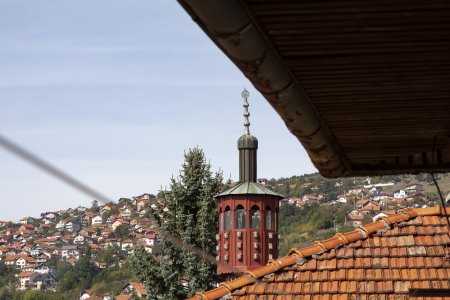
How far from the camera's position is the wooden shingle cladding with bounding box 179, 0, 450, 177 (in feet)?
11.7

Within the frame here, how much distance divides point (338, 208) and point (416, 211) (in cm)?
16818

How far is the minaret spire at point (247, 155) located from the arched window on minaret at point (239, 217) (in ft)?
3.89

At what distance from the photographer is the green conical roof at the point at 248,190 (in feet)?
127

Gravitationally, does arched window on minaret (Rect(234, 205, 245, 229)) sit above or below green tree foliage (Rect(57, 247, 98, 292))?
below

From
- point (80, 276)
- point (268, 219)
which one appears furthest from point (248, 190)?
point (80, 276)

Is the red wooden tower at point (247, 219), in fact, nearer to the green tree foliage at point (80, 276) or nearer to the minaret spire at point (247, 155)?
the minaret spire at point (247, 155)

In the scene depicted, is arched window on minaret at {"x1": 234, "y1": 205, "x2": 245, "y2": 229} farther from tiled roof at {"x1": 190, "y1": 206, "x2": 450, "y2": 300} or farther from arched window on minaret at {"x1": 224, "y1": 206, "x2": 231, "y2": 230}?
tiled roof at {"x1": 190, "y1": 206, "x2": 450, "y2": 300}

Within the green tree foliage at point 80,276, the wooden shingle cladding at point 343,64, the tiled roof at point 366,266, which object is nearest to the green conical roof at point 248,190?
the tiled roof at point 366,266

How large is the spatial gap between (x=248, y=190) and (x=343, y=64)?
34.5 meters

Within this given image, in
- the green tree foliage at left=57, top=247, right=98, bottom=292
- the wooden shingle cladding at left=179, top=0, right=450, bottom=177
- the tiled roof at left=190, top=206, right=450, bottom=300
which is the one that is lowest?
the wooden shingle cladding at left=179, top=0, right=450, bottom=177

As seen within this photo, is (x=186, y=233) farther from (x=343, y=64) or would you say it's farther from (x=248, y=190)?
(x=343, y=64)

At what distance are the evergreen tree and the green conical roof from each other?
7.59 ft

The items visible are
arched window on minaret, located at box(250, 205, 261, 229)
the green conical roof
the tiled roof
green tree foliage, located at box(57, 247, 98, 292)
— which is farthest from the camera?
green tree foliage, located at box(57, 247, 98, 292)

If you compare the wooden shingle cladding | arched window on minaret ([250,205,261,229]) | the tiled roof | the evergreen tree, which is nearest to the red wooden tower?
arched window on minaret ([250,205,261,229])
